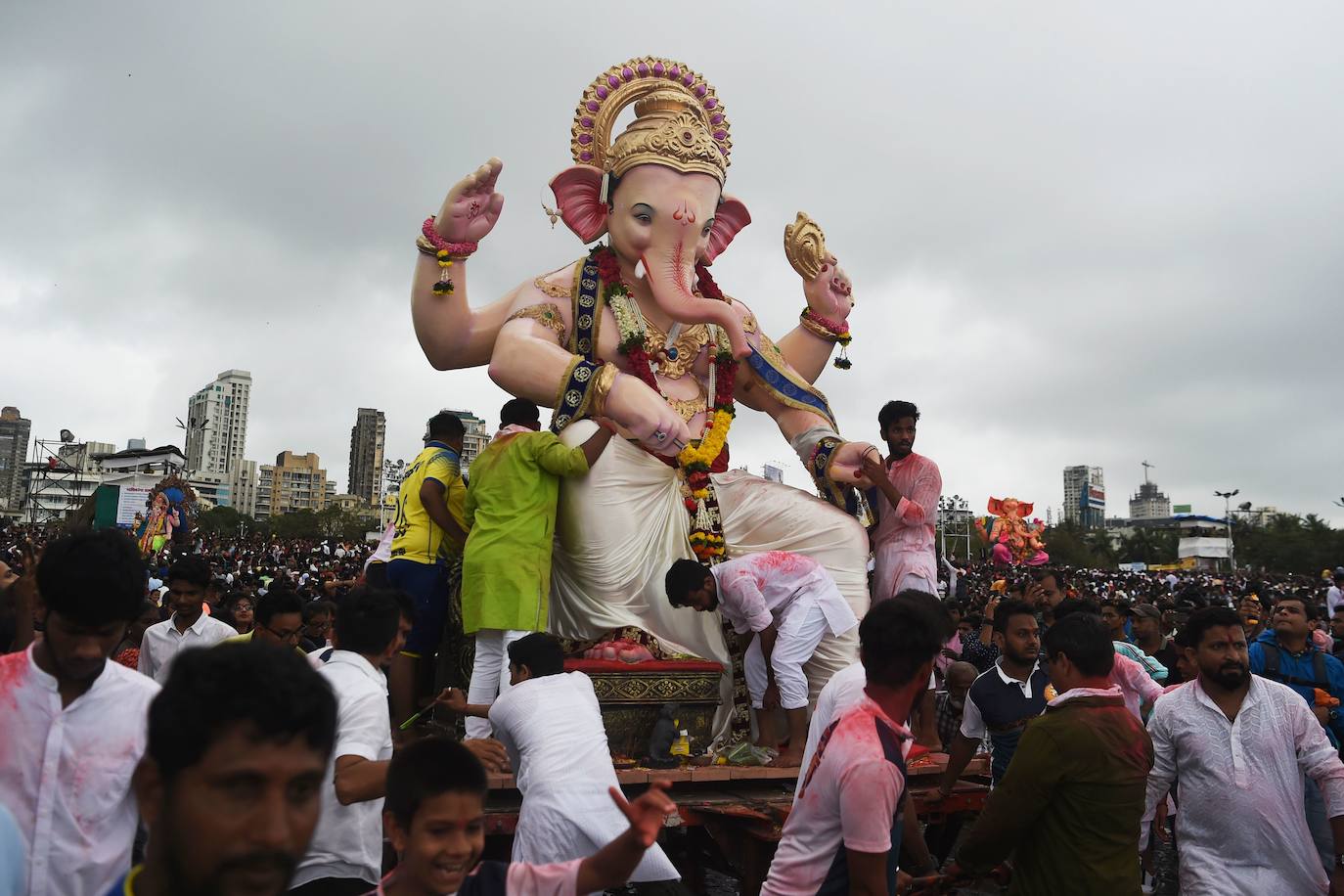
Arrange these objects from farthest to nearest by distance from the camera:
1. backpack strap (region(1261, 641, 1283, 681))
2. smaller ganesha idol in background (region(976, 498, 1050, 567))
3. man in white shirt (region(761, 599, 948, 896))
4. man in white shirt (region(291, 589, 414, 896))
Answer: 1. smaller ganesha idol in background (region(976, 498, 1050, 567))
2. backpack strap (region(1261, 641, 1283, 681))
3. man in white shirt (region(291, 589, 414, 896))
4. man in white shirt (region(761, 599, 948, 896))

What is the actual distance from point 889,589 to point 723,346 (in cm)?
185

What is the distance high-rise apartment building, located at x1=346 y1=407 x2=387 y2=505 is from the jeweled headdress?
91.0 metres

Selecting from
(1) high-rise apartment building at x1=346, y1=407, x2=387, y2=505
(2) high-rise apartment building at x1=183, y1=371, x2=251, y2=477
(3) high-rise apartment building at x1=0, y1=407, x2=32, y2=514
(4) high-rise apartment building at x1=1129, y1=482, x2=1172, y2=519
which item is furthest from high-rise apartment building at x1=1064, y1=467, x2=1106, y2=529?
(3) high-rise apartment building at x1=0, y1=407, x2=32, y2=514

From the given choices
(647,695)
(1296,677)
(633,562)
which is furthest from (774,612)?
(1296,677)

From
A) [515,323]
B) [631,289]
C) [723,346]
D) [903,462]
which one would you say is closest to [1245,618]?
[903,462]

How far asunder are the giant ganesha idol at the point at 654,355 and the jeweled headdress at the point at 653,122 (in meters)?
0.01

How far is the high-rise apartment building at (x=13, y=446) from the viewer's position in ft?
327

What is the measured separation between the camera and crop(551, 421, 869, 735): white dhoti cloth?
5.71 meters

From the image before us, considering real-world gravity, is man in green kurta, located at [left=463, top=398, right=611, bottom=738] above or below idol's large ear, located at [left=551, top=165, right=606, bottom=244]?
below

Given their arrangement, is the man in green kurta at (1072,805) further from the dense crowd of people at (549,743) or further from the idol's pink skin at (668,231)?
the idol's pink skin at (668,231)

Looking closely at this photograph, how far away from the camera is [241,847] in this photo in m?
1.30

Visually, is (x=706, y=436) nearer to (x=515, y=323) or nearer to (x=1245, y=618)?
(x=515, y=323)

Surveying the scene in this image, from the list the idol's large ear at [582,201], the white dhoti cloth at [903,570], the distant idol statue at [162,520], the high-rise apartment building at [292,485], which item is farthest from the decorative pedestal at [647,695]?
the high-rise apartment building at [292,485]

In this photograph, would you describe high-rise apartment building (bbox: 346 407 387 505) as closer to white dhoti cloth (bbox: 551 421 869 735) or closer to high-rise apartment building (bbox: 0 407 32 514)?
high-rise apartment building (bbox: 0 407 32 514)
